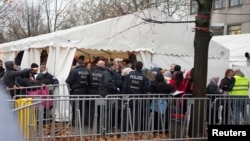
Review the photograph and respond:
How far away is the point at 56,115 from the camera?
30.6 feet

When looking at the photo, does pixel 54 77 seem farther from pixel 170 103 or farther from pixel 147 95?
pixel 170 103

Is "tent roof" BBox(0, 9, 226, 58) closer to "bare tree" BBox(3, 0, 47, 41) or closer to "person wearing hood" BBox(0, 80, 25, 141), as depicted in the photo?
"person wearing hood" BBox(0, 80, 25, 141)

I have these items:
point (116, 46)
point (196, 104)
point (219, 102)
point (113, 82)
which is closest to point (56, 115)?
point (113, 82)

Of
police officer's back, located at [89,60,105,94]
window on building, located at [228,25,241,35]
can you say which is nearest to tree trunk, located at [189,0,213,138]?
police officer's back, located at [89,60,105,94]

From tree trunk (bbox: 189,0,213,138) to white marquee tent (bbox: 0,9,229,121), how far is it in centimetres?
398

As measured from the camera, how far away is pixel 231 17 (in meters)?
42.2

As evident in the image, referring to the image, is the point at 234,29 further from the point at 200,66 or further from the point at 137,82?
the point at 200,66

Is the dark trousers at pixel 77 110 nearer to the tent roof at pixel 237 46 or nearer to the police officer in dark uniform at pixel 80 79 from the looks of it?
the police officer in dark uniform at pixel 80 79

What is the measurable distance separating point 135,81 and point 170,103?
118 cm

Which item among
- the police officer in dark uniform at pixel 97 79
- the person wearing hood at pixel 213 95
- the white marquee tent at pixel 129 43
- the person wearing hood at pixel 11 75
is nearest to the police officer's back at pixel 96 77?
the police officer in dark uniform at pixel 97 79

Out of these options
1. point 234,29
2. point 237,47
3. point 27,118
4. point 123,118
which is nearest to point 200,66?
point 123,118

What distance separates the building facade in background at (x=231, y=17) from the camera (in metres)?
40.2

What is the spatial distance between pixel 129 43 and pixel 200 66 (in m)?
4.92

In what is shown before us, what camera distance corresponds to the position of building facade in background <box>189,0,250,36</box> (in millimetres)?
40156
